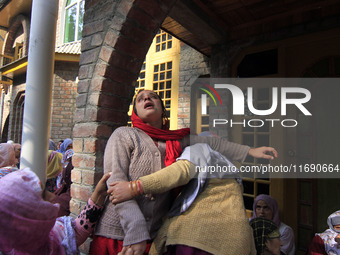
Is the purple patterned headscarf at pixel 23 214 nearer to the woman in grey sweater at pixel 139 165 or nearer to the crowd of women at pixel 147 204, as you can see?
the crowd of women at pixel 147 204

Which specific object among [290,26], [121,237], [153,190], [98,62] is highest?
[290,26]

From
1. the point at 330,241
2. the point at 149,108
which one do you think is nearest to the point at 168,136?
the point at 149,108

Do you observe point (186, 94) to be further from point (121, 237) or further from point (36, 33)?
point (121, 237)

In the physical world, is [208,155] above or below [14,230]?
above

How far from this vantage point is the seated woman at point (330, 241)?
2.01 metres

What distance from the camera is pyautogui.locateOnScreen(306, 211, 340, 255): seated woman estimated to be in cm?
201

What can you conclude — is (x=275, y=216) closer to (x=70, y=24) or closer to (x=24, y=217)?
(x=24, y=217)

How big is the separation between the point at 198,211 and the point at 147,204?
0.28 metres

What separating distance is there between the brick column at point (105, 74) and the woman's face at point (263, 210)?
6.73 ft

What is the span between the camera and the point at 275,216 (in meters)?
Answer: 2.83

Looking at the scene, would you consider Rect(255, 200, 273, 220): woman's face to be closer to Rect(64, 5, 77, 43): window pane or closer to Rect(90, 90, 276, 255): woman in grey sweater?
Rect(90, 90, 276, 255): woman in grey sweater

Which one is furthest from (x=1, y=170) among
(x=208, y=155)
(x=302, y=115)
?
(x=302, y=115)

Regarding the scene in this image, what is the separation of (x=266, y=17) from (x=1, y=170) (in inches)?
141

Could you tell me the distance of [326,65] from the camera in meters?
3.02
